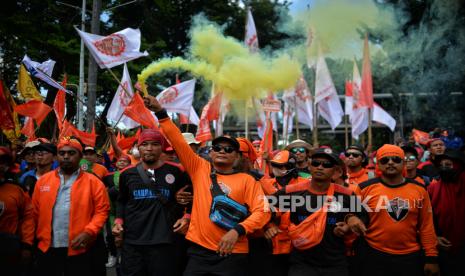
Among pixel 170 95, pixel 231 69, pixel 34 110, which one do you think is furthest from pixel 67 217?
pixel 170 95

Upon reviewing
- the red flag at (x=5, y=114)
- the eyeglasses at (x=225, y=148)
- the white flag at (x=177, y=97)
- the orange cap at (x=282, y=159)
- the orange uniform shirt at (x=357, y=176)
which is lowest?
the orange uniform shirt at (x=357, y=176)

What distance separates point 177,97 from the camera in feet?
42.3

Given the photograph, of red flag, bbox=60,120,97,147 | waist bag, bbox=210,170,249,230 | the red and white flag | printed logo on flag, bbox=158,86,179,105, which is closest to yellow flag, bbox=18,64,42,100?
red flag, bbox=60,120,97,147

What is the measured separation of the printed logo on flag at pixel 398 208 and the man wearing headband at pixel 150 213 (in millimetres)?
1963

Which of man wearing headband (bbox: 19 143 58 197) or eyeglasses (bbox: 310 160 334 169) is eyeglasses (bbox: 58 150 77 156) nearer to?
man wearing headband (bbox: 19 143 58 197)

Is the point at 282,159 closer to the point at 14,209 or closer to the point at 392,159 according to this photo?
the point at 392,159

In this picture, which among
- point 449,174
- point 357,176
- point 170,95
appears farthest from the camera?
point 170,95

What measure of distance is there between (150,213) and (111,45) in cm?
590

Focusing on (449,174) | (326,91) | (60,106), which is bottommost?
(449,174)

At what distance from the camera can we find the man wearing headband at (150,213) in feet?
17.5

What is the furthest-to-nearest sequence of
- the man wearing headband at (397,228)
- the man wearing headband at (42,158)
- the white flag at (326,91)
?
the white flag at (326,91)
the man wearing headband at (42,158)
the man wearing headband at (397,228)

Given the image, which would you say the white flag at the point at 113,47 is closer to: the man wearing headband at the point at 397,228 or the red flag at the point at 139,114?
the red flag at the point at 139,114

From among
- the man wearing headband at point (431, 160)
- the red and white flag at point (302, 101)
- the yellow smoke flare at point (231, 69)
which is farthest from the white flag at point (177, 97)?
the man wearing headband at point (431, 160)

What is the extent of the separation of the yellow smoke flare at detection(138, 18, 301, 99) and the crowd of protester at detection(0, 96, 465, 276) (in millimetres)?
6210
